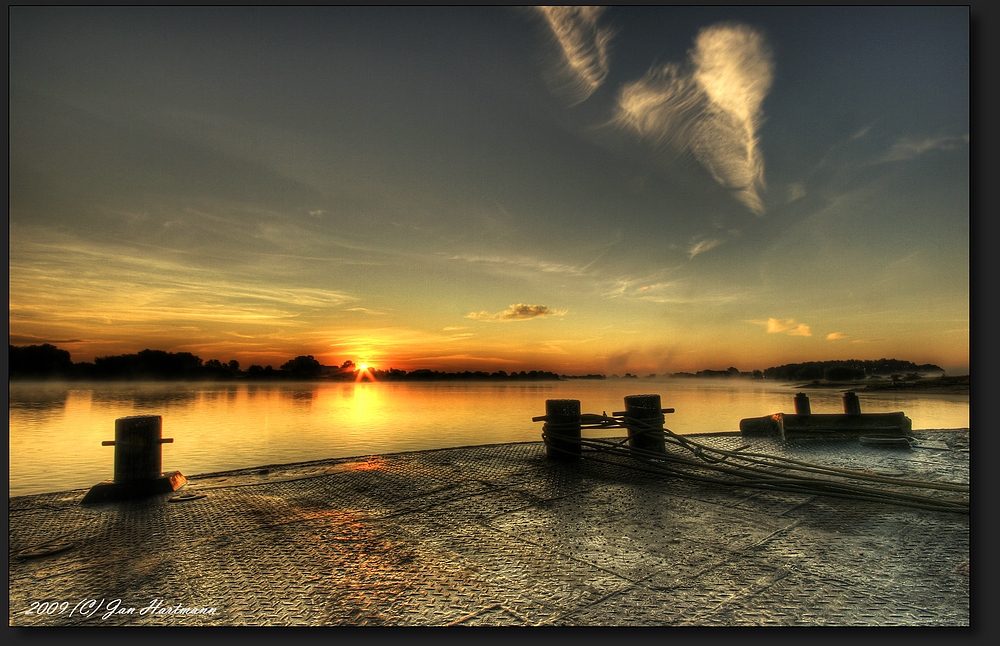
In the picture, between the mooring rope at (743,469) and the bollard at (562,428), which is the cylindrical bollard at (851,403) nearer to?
the mooring rope at (743,469)

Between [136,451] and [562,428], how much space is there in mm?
5506

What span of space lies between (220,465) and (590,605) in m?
12.4

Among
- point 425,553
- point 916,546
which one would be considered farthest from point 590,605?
point 916,546

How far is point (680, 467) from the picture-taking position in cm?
670

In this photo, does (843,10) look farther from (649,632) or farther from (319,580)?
(319,580)

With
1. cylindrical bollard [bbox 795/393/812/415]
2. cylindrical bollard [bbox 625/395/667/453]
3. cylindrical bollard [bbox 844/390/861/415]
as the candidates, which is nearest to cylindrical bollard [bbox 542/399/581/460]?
cylindrical bollard [bbox 625/395/667/453]

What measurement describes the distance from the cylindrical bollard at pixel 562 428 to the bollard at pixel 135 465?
197 inches

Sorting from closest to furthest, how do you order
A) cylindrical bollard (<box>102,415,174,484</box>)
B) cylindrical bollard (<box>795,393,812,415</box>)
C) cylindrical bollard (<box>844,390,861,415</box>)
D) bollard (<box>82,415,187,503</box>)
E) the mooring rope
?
the mooring rope, bollard (<box>82,415,187,503</box>), cylindrical bollard (<box>102,415,174,484</box>), cylindrical bollard (<box>844,390,861,415</box>), cylindrical bollard (<box>795,393,812,415</box>)

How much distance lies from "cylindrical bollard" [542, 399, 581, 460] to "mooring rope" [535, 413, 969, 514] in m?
0.02

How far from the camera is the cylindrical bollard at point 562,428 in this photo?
746cm

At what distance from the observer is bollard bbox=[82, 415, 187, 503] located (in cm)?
550

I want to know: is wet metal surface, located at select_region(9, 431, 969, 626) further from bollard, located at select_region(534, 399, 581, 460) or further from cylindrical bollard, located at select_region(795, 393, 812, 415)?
cylindrical bollard, located at select_region(795, 393, 812, 415)

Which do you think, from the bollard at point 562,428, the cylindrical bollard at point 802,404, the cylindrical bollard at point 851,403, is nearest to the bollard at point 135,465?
the bollard at point 562,428

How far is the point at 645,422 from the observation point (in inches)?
288
